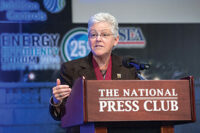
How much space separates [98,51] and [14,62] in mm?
2287

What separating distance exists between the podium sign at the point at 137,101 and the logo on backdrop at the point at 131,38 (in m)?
2.74

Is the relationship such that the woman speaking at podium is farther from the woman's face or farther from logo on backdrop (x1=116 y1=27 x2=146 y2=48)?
logo on backdrop (x1=116 y1=27 x2=146 y2=48)

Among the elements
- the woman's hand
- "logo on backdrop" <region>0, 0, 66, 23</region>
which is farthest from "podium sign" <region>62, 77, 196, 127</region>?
"logo on backdrop" <region>0, 0, 66, 23</region>

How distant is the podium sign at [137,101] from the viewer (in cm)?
146

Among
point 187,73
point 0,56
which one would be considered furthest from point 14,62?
point 187,73

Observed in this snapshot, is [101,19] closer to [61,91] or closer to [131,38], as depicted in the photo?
[61,91]

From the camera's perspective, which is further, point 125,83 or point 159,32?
point 159,32

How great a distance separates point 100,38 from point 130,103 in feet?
2.06

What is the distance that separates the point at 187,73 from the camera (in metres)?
4.32

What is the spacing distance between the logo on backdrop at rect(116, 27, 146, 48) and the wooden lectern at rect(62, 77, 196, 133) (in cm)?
272

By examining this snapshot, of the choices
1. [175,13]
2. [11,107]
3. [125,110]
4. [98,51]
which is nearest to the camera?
[125,110]

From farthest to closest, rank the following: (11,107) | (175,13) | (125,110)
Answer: (175,13) < (11,107) < (125,110)

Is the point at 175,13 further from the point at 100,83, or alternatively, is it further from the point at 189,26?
the point at 100,83

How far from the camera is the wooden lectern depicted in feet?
4.77
